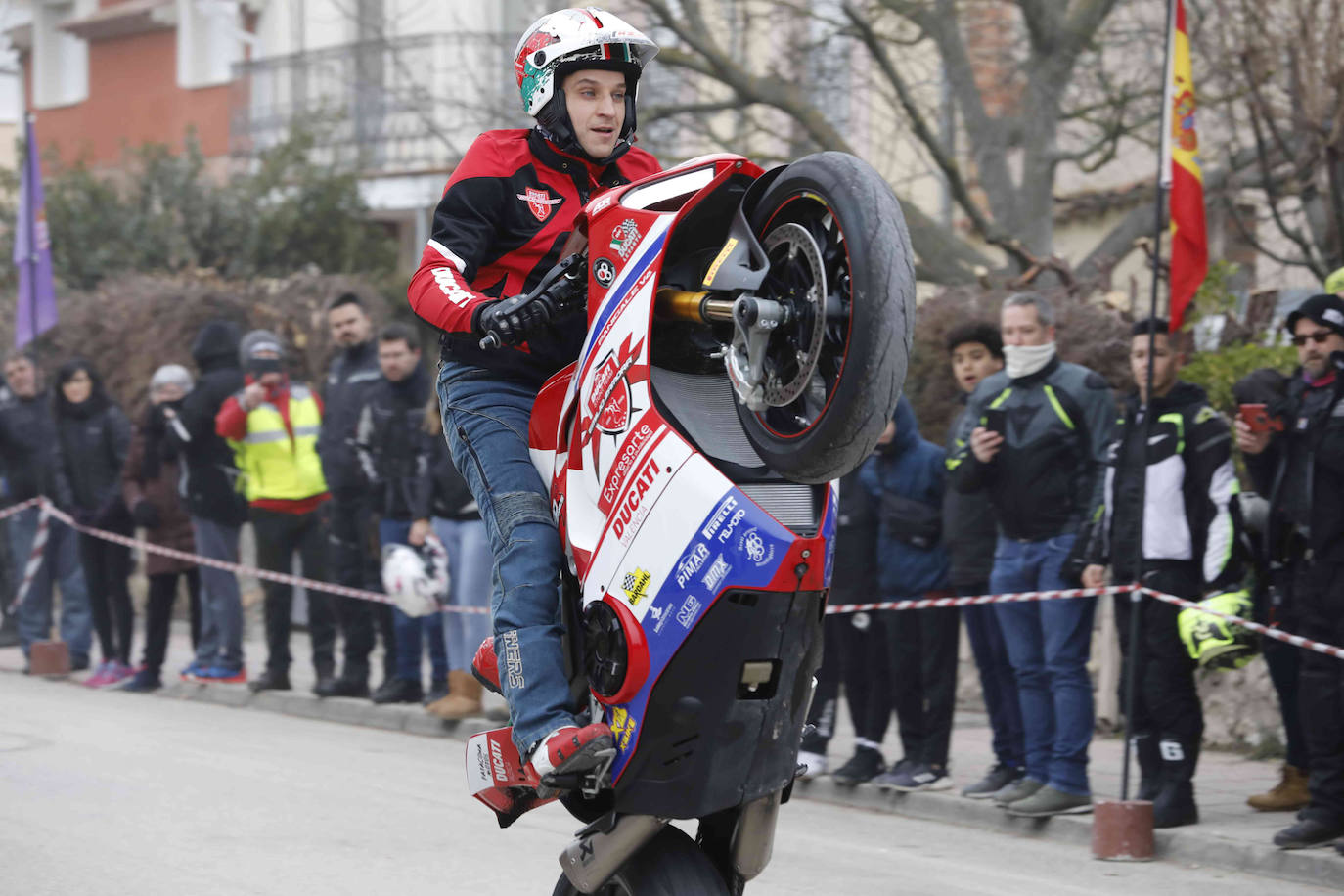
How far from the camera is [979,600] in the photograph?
336 inches

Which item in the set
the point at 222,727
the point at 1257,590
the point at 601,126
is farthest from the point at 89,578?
the point at 601,126

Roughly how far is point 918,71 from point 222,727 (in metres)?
10.8

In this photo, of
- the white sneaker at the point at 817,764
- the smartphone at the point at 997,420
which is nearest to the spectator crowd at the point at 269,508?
the white sneaker at the point at 817,764

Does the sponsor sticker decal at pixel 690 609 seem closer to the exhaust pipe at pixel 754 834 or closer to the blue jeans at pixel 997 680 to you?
the exhaust pipe at pixel 754 834

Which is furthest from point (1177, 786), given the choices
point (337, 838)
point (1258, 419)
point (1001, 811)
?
point (337, 838)

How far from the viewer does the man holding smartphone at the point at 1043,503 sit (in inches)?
325

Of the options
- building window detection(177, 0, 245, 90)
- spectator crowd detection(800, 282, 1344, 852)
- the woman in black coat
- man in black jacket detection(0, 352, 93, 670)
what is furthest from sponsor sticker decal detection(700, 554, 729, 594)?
building window detection(177, 0, 245, 90)

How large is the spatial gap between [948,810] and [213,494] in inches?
233

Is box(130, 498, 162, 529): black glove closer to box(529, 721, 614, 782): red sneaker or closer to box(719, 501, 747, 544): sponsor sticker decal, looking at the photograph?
box(529, 721, 614, 782): red sneaker

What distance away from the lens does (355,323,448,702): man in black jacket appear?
11211mm

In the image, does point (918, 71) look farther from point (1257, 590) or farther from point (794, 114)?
point (1257, 590)

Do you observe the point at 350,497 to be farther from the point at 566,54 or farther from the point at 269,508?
the point at 566,54

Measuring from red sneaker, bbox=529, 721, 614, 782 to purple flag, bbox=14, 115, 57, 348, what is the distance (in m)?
11.3

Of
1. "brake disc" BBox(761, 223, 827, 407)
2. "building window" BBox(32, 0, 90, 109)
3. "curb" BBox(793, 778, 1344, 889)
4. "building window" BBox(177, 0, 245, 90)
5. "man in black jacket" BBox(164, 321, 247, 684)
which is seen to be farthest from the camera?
"building window" BBox(32, 0, 90, 109)
